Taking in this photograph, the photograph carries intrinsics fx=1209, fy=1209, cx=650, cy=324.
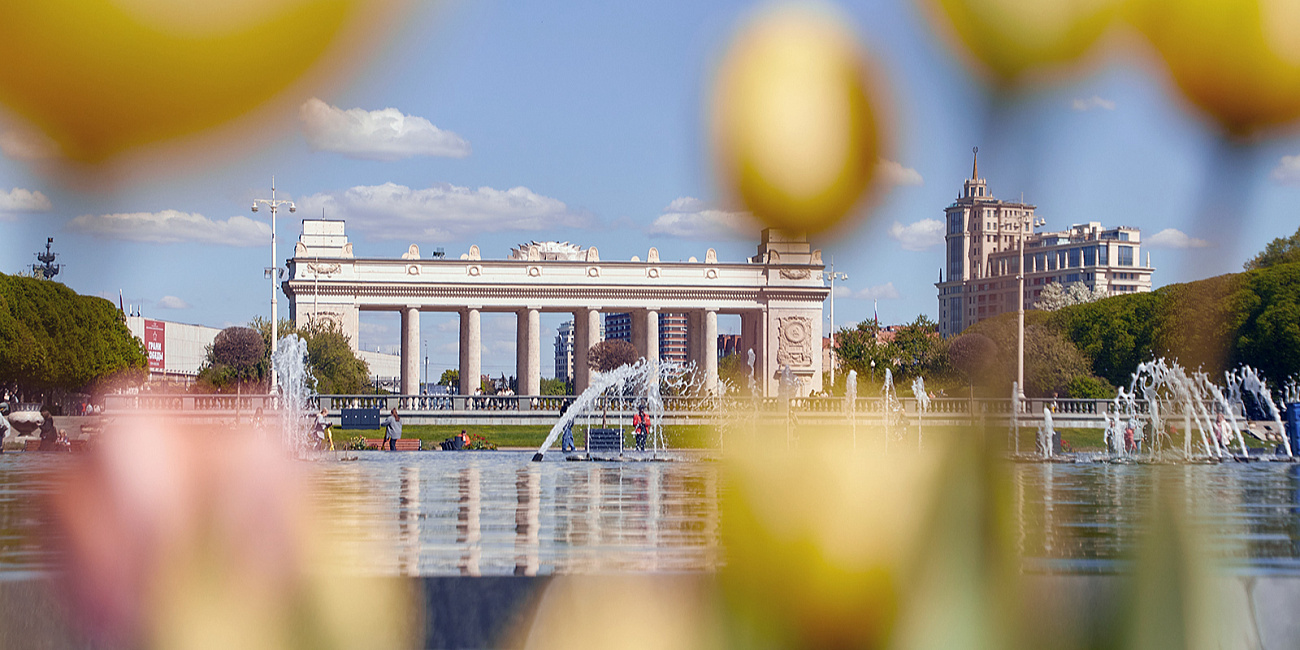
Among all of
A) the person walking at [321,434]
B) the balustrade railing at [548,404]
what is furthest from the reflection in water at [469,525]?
the balustrade railing at [548,404]

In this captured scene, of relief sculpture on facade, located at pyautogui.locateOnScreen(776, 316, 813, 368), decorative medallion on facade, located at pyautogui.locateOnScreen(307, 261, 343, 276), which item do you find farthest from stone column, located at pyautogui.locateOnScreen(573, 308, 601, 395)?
decorative medallion on facade, located at pyautogui.locateOnScreen(307, 261, 343, 276)

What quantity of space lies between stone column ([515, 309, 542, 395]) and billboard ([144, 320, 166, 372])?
31.2 meters

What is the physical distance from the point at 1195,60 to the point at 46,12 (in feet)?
12.1

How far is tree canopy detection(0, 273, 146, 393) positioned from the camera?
1184 inches

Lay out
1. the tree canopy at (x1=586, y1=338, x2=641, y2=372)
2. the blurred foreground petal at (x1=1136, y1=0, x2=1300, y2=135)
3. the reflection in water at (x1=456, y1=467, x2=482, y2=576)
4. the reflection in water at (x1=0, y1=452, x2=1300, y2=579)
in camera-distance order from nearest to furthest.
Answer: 1. the blurred foreground petal at (x1=1136, y1=0, x2=1300, y2=135)
2. the reflection in water at (x1=0, y1=452, x2=1300, y2=579)
3. the reflection in water at (x1=456, y1=467, x2=482, y2=576)
4. the tree canopy at (x1=586, y1=338, x2=641, y2=372)

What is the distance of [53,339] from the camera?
38.9 metres

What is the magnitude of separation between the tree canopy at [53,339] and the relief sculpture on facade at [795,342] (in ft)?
143

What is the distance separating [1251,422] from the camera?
34875 millimetres

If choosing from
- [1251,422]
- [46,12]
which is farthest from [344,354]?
[46,12]

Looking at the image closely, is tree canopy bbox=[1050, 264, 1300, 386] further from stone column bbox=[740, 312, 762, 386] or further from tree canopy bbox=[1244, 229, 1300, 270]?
stone column bbox=[740, 312, 762, 386]

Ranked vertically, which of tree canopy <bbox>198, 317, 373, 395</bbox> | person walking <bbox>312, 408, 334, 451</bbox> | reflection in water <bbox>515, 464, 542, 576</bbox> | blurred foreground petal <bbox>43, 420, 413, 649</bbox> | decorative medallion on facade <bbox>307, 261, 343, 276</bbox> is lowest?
person walking <bbox>312, 408, 334, 451</bbox>

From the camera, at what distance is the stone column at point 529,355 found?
A: 81438 millimetres

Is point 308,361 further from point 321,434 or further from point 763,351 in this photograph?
point 321,434

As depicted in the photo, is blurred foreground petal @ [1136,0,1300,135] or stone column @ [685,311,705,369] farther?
stone column @ [685,311,705,369]
